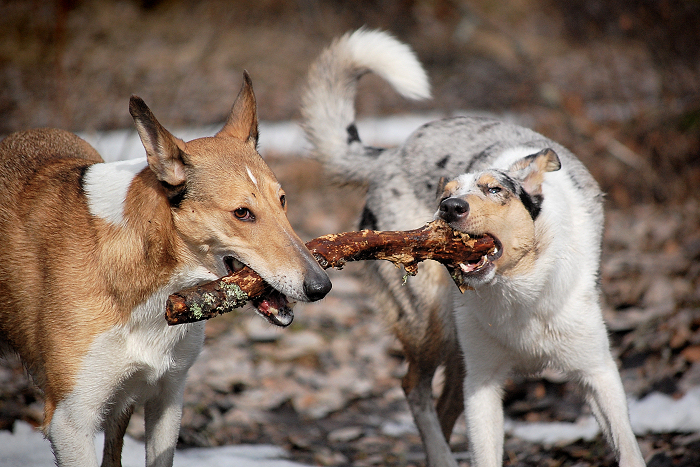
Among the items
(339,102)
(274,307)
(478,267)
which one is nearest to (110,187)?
(274,307)

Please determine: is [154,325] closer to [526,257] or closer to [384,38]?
[526,257]

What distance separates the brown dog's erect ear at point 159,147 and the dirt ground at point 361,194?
204cm

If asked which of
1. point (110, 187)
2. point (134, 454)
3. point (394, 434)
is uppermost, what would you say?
point (110, 187)

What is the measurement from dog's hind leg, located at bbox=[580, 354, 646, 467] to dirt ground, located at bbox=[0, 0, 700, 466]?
26.9 inches

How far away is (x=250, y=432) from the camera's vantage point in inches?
194

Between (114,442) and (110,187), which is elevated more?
(110,187)

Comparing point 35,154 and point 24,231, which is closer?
point 24,231

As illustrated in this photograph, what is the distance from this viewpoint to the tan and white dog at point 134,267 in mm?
2986

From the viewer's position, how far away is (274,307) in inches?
119

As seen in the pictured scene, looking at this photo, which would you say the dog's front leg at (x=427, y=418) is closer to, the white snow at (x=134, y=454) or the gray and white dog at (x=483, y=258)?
the gray and white dog at (x=483, y=258)

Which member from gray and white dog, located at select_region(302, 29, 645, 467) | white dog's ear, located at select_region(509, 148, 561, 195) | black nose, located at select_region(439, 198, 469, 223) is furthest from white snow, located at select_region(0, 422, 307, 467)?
white dog's ear, located at select_region(509, 148, 561, 195)

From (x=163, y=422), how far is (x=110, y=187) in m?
1.24

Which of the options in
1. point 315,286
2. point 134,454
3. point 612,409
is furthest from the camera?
point 134,454

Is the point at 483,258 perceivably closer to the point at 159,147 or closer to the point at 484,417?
the point at 484,417
